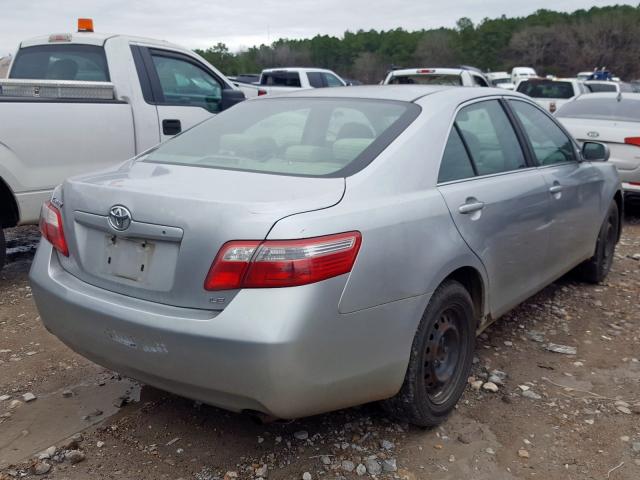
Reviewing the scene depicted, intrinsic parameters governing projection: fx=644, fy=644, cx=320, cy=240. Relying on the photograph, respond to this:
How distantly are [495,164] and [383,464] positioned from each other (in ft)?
5.57

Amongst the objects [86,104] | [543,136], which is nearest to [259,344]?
[543,136]

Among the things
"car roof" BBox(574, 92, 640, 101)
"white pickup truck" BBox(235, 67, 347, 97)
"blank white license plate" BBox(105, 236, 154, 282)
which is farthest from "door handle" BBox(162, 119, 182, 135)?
"white pickup truck" BBox(235, 67, 347, 97)

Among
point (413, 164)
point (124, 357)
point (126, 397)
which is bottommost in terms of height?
point (126, 397)

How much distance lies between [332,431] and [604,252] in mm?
3243

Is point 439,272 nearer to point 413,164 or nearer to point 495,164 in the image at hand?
point 413,164

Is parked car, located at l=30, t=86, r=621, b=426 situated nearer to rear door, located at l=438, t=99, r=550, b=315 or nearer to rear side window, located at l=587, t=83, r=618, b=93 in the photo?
rear door, located at l=438, t=99, r=550, b=315

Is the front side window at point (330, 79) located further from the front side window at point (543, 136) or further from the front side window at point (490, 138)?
the front side window at point (490, 138)

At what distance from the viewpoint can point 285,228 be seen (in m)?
2.25

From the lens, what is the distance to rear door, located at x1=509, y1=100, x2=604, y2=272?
12.9 feet

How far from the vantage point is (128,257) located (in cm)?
250

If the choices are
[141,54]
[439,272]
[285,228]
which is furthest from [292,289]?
[141,54]

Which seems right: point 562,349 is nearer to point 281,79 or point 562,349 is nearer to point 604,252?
point 604,252

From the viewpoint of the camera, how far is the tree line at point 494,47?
7375 cm

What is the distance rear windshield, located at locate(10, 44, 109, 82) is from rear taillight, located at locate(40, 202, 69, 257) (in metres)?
3.16
